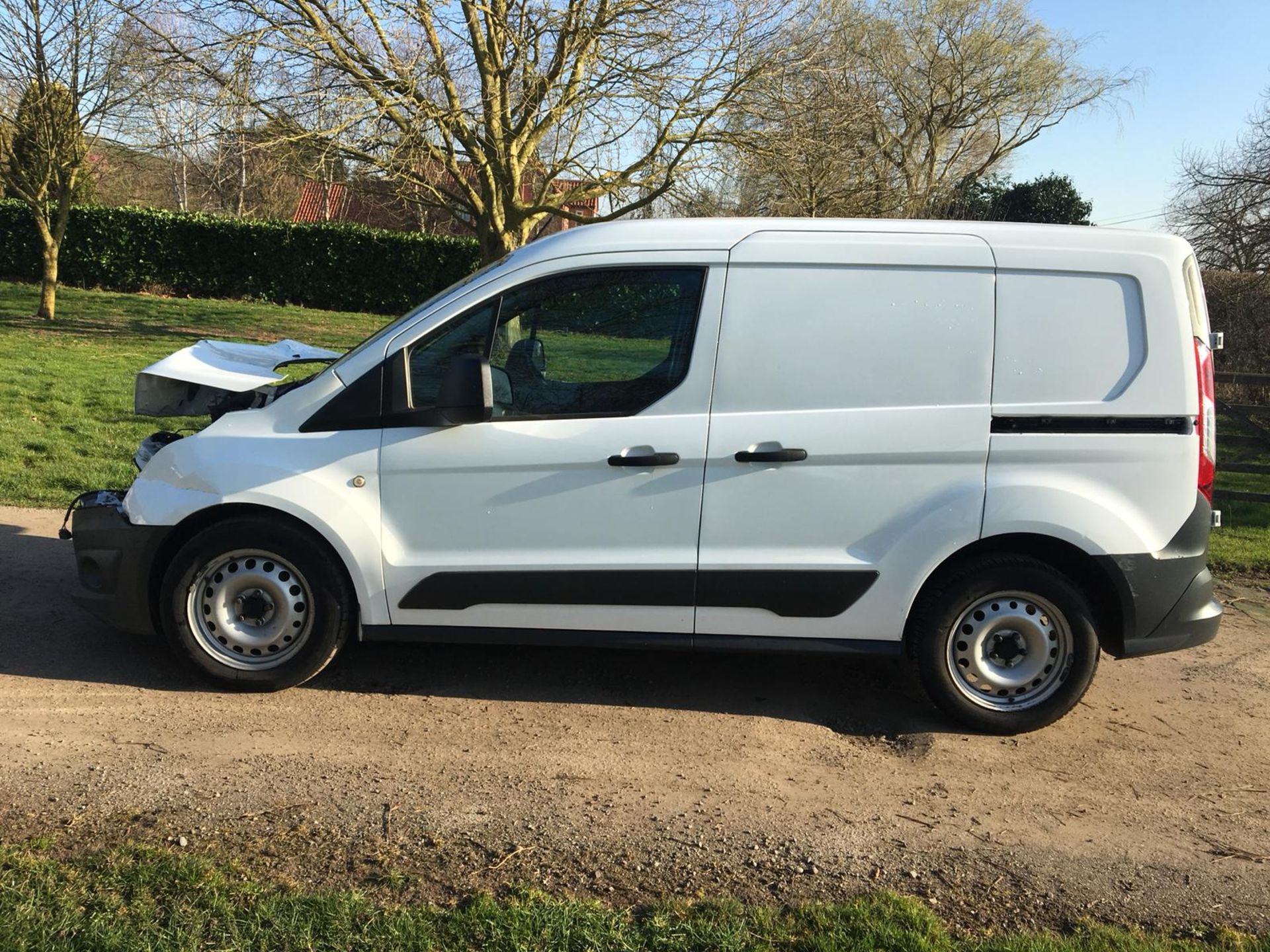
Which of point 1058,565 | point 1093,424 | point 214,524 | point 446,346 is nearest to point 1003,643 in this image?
point 1058,565

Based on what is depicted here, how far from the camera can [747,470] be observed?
167 inches

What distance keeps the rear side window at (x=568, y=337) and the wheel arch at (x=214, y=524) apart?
74 cm

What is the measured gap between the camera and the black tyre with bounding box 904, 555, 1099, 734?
170 inches

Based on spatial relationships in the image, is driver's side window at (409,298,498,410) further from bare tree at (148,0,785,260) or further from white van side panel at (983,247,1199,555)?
bare tree at (148,0,785,260)

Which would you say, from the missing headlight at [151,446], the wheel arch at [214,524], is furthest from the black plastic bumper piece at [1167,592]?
the missing headlight at [151,446]

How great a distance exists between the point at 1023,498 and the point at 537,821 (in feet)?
7.73

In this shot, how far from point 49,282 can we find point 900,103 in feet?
79.2

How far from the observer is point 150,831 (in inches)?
130

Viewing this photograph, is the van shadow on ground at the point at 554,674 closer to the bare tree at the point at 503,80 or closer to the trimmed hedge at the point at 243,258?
the bare tree at the point at 503,80

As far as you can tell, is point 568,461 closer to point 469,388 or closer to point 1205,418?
point 469,388

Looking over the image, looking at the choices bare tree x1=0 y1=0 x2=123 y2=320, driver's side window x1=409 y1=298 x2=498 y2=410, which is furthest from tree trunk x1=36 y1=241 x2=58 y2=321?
driver's side window x1=409 y1=298 x2=498 y2=410

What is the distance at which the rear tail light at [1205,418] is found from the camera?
4.24 metres

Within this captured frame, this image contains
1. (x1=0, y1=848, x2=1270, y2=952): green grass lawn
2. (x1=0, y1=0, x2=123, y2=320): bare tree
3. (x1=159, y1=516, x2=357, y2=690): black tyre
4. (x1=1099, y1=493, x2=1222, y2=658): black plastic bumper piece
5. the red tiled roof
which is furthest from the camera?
the red tiled roof

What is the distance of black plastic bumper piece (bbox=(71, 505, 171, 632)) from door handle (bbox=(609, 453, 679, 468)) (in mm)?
2000
